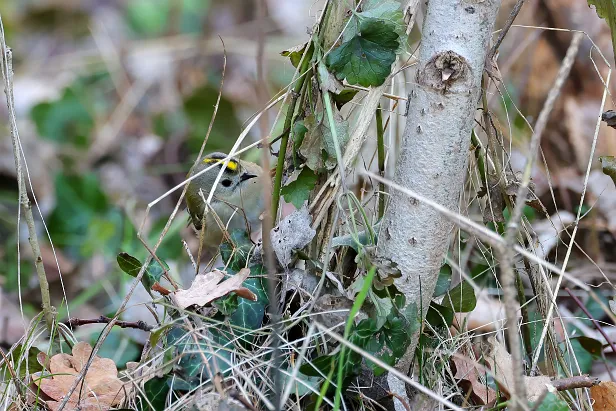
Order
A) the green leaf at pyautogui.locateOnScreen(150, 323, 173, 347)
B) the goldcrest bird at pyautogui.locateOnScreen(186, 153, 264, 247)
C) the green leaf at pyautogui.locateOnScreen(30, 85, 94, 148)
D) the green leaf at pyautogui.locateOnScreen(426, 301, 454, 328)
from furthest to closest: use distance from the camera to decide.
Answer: the green leaf at pyautogui.locateOnScreen(30, 85, 94, 148)
the goldcrest bird at pyautogui.locateOnScreen(186, 153, 264, 247)
the green leaf at pyautogui.locateOnScreen(426, 301, 454, 328)
the green leaf at pyautogui.locateOnScreen(150, 323, 173, 347)

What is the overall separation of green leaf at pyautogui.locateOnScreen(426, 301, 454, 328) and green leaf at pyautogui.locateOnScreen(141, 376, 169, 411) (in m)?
0.78

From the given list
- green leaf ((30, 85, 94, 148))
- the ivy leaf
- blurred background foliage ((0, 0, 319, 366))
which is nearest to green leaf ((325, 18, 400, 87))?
the ivy leaf

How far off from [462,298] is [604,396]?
1.62ft

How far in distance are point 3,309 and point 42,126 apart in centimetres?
245

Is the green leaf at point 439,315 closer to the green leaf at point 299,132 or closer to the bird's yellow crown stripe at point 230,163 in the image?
the green leaf at point 299,132

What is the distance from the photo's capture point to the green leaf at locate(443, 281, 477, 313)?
2.25 metres

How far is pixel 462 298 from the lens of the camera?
2258 millimetres

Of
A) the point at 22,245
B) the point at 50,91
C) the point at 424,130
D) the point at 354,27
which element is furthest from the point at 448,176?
the point at 50,91

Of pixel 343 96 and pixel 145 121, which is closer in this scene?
pixel 343 96

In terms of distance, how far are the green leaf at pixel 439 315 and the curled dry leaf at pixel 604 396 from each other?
0.48 m

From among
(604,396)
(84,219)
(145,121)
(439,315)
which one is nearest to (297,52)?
(439,315)

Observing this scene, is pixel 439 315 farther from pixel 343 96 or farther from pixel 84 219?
pixel 84 219

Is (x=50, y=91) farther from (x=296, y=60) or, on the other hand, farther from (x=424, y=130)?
(x=424, y=130)

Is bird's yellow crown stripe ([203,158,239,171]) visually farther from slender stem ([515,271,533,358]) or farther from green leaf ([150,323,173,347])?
slender stem ([515,271,533,358])
